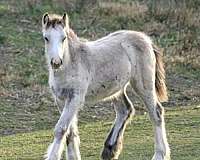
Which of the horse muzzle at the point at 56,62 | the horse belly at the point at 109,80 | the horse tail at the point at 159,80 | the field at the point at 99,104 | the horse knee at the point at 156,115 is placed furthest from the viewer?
the field at the point at 99,104

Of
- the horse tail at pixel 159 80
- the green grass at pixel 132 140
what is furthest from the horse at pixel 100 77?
the green grass at pixel 132 140

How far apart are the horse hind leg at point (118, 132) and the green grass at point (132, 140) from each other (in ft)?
0.89

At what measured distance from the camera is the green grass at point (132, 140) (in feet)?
33.8

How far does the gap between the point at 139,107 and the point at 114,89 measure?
6604 mm

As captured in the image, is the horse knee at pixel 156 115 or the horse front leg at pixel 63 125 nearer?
the horse front leg at pixel 63 125

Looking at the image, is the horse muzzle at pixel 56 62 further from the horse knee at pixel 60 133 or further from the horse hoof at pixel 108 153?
the horse hoof at pixel 108 153

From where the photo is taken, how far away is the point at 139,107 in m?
16.0

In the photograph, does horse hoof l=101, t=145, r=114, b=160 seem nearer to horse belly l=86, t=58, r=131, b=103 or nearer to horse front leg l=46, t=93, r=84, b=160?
horse belly l=86, t=58, r=131, b=103

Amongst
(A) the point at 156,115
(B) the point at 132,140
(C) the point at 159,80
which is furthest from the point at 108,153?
(B) the point at 132,140

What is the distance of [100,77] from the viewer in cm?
926

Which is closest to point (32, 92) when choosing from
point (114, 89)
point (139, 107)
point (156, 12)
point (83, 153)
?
point (139, 107)

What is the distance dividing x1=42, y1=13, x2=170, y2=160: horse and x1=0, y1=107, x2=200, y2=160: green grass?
541mm

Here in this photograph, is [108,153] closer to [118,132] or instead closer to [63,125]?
[118,132]

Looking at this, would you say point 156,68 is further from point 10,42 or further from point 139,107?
point 10,42
